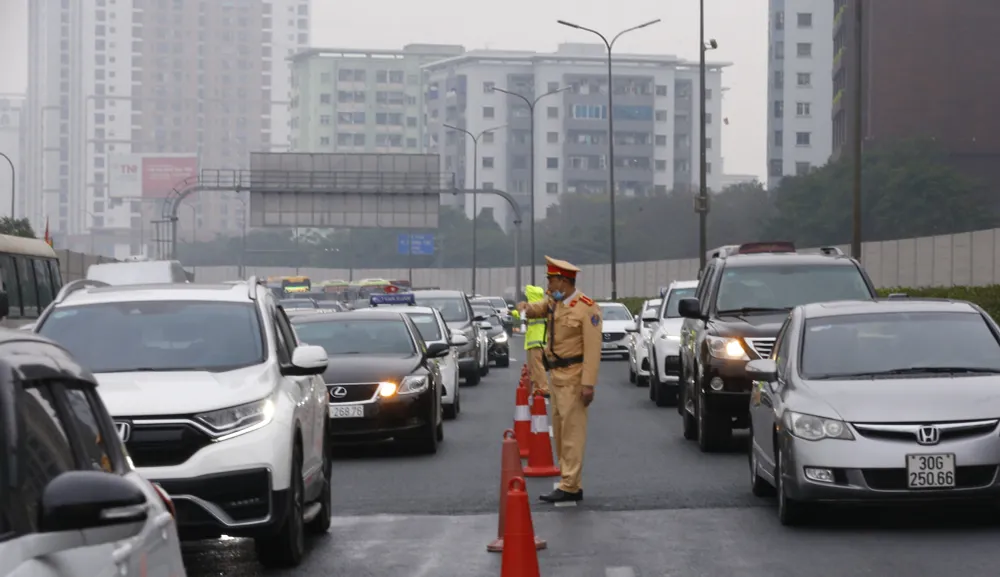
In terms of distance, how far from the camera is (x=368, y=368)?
61.7 feet

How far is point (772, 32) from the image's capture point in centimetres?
16012

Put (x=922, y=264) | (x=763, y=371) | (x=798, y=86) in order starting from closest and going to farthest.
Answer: (x=763, y=371) < (x=922, y=264) < (x=798, y=86)

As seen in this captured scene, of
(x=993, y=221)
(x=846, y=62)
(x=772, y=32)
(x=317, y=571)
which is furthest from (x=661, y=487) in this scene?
(x=772, y=32)

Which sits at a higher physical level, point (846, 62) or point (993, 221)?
point (846, 62)

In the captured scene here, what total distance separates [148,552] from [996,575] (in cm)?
600

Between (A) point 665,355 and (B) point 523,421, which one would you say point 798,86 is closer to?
(A) point 665,355

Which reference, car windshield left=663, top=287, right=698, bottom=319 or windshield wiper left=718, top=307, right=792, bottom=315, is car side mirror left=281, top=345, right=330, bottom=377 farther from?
car windshield left=663, top=287, right=698, bottom=319

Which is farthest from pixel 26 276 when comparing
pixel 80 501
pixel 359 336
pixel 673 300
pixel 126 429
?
pixel 80 501

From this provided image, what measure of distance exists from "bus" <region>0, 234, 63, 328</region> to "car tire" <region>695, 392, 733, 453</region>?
16040 mm

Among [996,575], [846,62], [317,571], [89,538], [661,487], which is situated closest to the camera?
[89,538]

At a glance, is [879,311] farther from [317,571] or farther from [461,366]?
[461,366]

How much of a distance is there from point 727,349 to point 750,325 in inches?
16.4

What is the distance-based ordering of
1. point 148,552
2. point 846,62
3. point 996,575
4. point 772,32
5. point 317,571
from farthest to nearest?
point 772,32 < point 846,62 < point 317,571 < point 996,575 < point 148,552

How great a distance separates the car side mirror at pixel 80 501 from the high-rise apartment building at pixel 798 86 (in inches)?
6134
